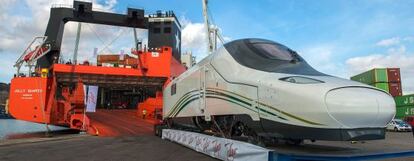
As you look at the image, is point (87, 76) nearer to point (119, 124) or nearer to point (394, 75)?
point (119, 124)

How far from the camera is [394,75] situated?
44344 mm

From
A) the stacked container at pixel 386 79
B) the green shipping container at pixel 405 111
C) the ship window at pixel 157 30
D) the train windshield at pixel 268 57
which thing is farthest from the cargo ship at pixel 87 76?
the green shipping container at pixel 405 111

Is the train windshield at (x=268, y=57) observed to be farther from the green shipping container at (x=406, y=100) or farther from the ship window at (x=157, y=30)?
the green shipping container at (x=406, y=100)

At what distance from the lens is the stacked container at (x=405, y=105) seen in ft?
129

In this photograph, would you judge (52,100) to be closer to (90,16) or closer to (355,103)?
(90,16)

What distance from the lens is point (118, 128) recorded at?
26.3 meters

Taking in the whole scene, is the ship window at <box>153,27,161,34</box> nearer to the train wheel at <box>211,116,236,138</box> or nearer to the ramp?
the ramp

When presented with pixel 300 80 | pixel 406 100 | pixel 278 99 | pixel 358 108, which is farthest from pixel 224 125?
pixel 406 100

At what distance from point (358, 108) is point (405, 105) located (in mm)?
37884

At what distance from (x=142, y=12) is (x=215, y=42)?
21.7ft

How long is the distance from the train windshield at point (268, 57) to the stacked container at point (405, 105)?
33.8m

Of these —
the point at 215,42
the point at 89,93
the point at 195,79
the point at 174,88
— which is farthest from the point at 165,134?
the point at 215,42

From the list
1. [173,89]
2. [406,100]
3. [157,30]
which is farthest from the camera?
[406,100]

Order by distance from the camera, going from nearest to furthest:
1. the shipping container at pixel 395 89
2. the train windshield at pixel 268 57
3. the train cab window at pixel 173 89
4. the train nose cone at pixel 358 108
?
the train nose cone at pixel 358 108
the train windshield at pixel 268 57
the train cab window at pixel 173 89
the shipping container at pixel 395 89
